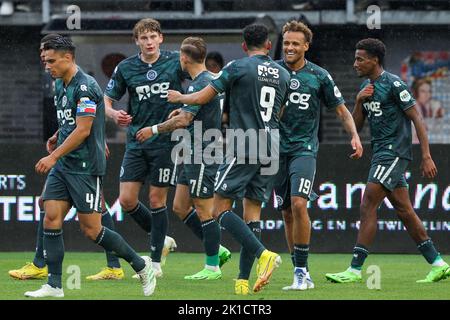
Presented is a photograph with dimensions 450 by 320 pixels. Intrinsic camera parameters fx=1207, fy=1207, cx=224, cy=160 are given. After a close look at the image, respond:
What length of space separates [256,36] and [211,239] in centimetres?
243

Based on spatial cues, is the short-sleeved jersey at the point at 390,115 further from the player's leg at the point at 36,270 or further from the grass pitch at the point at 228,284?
the player's leg at the point at 36,270

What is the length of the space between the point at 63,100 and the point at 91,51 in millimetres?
10847

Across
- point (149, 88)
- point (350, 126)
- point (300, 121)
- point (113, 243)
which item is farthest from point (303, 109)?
point (113, 243)

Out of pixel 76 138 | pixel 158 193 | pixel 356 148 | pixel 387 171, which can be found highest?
pixel 76 138

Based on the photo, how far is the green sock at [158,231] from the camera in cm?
1199

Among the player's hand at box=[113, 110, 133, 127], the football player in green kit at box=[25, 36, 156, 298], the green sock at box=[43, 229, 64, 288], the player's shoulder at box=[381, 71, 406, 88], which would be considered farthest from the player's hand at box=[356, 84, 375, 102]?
the green sock at box=[43, 229, 64, 288]

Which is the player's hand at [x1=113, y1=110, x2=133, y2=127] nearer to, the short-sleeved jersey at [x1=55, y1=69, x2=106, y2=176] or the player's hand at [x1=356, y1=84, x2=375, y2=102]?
the short-sleeved jersey at [x1=55, y1=69, x2=106, y2=176]

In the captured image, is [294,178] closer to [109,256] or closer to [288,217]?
[288,217]

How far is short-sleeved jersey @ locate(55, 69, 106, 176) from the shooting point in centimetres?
975

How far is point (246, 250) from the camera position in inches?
395

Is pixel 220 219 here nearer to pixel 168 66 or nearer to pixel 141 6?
pixel 168 66

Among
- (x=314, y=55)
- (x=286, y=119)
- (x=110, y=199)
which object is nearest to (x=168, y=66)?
(x=286, y=119)

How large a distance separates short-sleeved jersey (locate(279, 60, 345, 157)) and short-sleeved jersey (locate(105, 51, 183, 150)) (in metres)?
1.51

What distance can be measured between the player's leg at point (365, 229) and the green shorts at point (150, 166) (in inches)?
74.9
